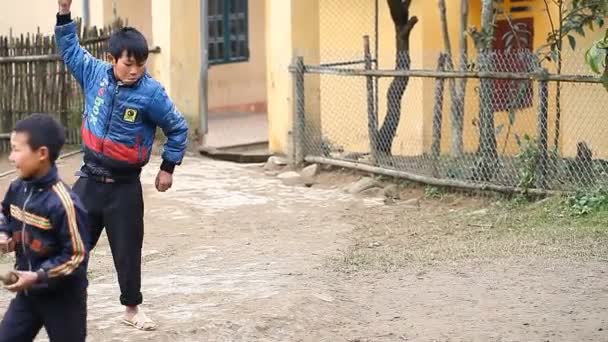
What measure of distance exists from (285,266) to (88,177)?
7.64 ft

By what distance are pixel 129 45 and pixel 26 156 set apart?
1.60 m

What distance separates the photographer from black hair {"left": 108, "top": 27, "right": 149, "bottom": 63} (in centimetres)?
640

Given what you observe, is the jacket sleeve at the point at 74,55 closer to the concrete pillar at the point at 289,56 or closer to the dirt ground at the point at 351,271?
the dirt ground at the point at 351,271

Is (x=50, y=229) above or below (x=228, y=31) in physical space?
below

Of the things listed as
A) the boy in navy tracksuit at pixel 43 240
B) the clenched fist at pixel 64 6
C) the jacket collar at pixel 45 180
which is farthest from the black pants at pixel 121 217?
the jacket collar at pixel 45 180

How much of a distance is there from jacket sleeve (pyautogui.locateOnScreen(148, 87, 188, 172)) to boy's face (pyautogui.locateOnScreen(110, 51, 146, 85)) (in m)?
0.17

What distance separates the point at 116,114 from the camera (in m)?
6.54

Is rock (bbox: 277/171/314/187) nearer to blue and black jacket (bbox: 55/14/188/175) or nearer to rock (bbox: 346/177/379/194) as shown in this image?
rock (bbox: 346/177/379/194)

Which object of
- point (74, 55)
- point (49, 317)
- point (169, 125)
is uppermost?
point (74, 55)

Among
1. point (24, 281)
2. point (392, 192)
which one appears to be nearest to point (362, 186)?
point (392, 192)

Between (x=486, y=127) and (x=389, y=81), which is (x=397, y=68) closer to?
(x=389, y=81)

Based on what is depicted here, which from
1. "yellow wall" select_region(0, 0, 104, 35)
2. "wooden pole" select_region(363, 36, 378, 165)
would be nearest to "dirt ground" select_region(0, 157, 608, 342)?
"wooden pole" select_region(363, 36, 378, 165)

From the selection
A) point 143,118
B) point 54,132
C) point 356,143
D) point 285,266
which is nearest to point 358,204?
point 285,266

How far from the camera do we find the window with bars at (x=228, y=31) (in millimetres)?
18984
